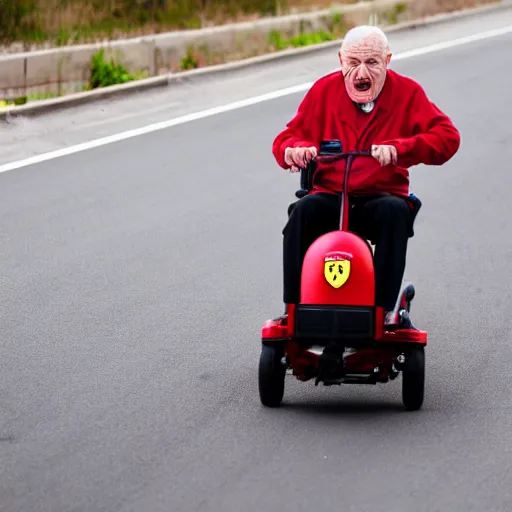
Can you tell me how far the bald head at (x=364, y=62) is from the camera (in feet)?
21.4

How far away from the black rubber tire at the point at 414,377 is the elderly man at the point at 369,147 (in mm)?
178

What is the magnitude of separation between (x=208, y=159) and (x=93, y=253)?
3196 millimetres

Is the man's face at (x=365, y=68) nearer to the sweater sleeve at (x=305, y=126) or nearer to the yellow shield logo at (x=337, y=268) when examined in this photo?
the sweater sleeve at (x=305, y=126)

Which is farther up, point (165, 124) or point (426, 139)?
point (426, 139)

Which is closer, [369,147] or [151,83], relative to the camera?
[369,147]

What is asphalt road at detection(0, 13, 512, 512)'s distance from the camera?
18.8 feet

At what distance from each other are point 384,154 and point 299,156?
1.26ft

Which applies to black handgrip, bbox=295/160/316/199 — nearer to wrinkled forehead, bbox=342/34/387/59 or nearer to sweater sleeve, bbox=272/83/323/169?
sweater sleeve, bbox=272/83/323/169

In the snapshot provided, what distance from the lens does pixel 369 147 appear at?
668 centimetres

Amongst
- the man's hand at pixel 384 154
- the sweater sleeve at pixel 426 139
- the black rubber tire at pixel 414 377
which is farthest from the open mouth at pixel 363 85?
the black rubber tire at pixel 414 377

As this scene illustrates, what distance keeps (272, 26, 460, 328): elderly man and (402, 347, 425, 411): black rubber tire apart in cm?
18

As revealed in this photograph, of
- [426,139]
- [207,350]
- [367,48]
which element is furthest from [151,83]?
[426,139]

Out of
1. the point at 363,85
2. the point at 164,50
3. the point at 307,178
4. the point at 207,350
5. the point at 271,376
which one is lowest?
the point at 207,350

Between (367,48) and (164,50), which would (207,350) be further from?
(164,50)
